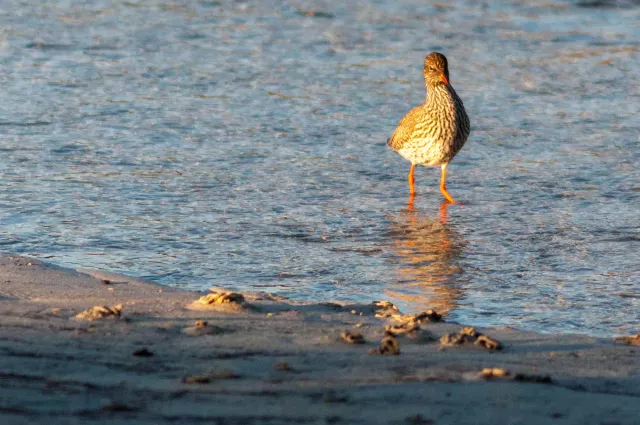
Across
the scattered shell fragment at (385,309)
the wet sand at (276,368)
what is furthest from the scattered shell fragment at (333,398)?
the scattered shell fragment at (385,309)

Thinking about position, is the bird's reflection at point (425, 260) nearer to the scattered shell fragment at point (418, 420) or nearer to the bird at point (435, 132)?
the bird at point (435, 132)

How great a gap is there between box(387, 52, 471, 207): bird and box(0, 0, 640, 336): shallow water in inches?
10.5

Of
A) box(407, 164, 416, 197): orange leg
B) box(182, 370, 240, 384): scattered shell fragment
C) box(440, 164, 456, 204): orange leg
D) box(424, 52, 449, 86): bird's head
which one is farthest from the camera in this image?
box(424, 52, 449, 86): bird's head

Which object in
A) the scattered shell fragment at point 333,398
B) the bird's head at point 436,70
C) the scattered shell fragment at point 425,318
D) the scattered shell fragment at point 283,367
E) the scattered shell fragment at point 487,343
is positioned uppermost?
the bird's head at point 436,70

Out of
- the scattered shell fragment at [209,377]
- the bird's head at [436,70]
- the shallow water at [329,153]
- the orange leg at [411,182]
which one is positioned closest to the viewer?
the scattered shell fragment at [209,377]

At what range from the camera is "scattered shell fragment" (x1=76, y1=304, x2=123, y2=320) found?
5.25m

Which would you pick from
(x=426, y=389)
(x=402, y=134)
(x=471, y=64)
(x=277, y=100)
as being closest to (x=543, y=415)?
(x=426, y=389)

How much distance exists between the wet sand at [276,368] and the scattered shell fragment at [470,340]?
11 mm

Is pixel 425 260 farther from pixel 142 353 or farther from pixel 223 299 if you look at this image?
pixel 142 353

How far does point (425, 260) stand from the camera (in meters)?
7.90

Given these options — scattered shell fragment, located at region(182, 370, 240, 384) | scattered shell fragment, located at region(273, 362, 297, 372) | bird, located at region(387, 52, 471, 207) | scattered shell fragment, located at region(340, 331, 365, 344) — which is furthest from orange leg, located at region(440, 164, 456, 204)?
scattered shell fragment, located at region(182, 370, 240, 384)

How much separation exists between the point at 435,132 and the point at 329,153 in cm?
105

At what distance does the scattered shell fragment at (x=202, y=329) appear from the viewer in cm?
512

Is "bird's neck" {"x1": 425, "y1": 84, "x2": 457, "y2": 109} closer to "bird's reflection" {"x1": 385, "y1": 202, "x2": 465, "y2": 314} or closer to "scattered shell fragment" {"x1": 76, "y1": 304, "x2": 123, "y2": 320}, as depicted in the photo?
"bird's reflection" {"x1": 385, "y1": 202, "x2": 465, "y2": 314}
